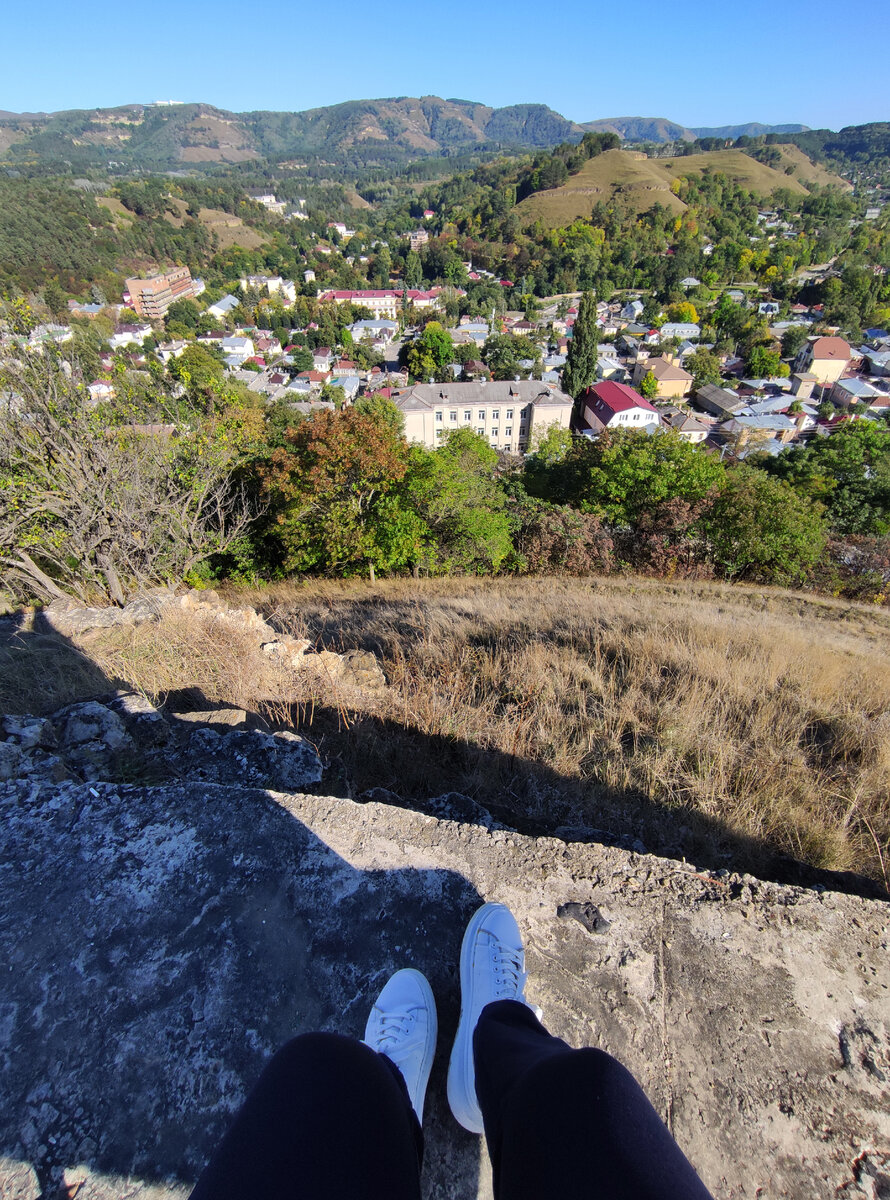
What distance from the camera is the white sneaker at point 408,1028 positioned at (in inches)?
62.2

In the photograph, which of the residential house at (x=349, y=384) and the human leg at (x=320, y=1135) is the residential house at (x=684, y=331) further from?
the human leg at (x=320, y=1135)

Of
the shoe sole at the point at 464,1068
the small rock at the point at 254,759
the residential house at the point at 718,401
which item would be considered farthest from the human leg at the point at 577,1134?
the residential house at the point at 718,401

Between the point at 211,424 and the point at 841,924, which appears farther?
the point at 211,424

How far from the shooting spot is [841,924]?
81.7 inches

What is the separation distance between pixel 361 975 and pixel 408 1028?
10.2 inches

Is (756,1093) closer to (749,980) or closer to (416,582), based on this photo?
(749,980)

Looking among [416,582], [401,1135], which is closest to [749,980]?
[401,1135]

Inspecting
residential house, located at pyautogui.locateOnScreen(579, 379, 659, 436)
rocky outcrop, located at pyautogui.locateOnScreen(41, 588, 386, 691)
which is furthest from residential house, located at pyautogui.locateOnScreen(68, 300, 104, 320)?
rocky outcrop, located at pyautogui.locateOnScreen(41, 588, 386, 691)

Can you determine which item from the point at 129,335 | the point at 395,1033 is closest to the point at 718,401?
the point at 395,1033

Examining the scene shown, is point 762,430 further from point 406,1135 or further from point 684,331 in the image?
point 406,1135

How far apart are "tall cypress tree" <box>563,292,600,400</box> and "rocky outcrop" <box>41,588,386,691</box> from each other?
39.2 meters

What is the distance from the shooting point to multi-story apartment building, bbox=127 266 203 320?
84.8m

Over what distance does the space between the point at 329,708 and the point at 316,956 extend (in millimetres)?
2000

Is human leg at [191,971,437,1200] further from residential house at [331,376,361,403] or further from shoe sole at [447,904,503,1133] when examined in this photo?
residential house at [331,376,361,403]
